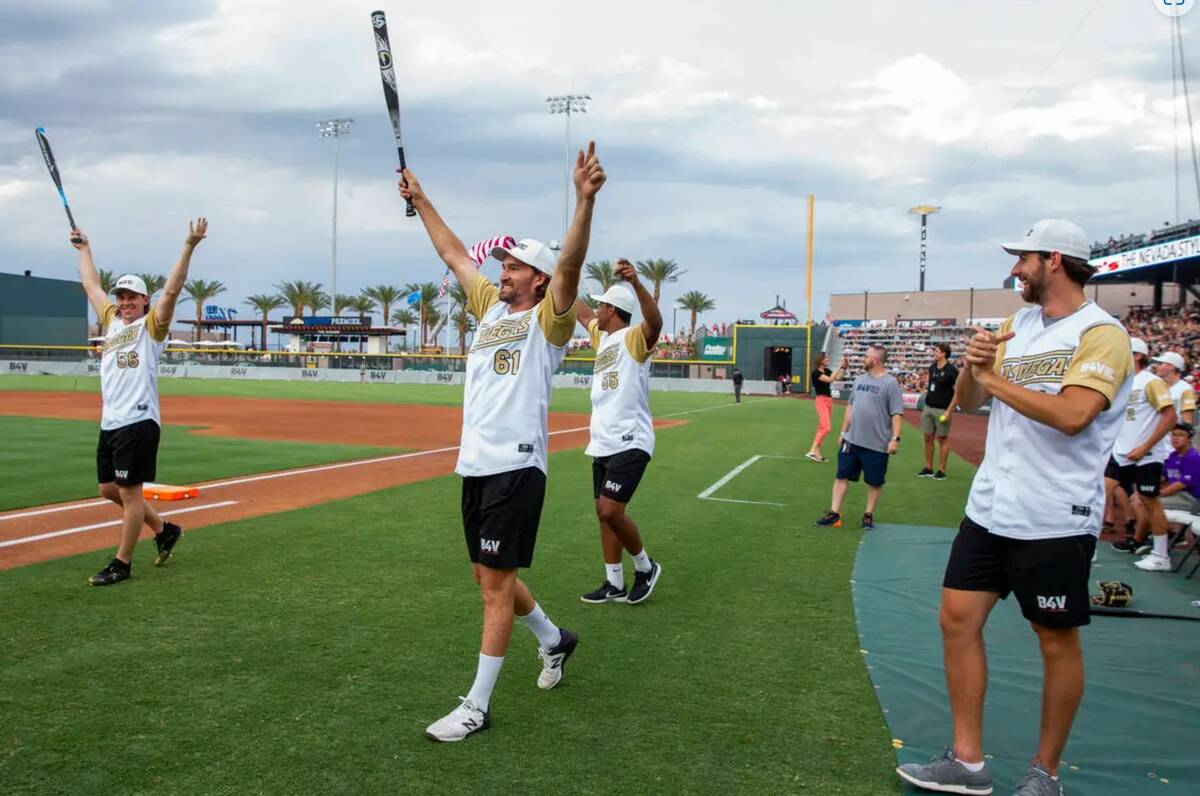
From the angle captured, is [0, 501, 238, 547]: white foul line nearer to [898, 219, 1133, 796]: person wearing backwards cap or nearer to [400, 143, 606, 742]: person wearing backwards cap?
[400, 143, 606, 742]: person wearing backwards cap

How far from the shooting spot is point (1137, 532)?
899 centimetres

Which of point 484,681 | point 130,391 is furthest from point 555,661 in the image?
point 130,391

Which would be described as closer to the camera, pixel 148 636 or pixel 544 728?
pixel 544 728

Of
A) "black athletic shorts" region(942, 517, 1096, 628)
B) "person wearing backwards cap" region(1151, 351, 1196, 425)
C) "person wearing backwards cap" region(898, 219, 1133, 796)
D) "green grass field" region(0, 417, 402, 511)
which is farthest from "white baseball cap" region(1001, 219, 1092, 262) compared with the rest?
"green grass field" region(0, 417, 402, 511)

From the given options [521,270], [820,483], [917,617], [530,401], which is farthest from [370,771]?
[820,483]

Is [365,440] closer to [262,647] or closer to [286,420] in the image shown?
[286,420]

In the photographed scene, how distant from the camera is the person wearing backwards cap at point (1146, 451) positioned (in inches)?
316

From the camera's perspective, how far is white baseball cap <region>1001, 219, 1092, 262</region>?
3516 mm

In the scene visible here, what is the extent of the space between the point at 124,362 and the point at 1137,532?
962 centimetres

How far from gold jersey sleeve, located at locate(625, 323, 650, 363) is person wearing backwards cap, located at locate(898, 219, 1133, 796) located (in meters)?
2.95

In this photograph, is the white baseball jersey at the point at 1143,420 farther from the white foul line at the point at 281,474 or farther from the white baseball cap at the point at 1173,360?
the white foul line at the point at 281,474

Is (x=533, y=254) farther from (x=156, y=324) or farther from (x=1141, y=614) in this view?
(x=1141, y=614)

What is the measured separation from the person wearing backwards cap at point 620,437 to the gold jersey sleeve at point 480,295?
176 cm

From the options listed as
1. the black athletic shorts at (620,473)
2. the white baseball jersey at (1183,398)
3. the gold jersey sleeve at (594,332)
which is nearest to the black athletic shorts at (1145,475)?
the white baseball jersey at (1183,398)
